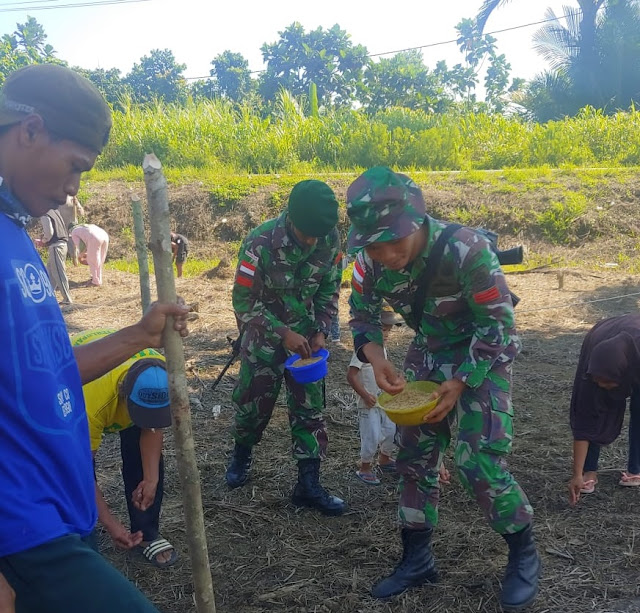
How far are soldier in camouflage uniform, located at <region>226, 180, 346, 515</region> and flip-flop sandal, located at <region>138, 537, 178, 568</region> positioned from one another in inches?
32.9

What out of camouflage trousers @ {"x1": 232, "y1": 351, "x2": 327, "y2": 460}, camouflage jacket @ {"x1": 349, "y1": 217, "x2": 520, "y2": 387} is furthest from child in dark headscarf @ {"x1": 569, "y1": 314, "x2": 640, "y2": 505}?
camouflage trousers @ {"x1": 232, "y1": 351, "x2": 327, "y2": 460}

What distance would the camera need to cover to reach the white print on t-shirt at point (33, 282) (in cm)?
152

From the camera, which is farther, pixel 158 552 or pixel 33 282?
pixel 158 552

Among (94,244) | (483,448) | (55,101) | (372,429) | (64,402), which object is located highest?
(55,101)

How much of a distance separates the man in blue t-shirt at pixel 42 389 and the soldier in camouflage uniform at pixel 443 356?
1206mm

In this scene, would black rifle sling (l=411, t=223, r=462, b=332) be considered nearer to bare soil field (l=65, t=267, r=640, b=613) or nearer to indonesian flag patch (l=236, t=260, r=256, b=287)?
indonesian flag patch (l=236, t=260, r=256, b=287)

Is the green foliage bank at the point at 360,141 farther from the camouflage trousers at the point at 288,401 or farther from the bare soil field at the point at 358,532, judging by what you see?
the camouflage trousers at the point at 288,401

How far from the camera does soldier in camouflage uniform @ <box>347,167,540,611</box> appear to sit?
8.52ft

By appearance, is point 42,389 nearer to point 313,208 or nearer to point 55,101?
point 55,101

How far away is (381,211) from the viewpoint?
2.54 m

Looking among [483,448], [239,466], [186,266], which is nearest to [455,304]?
[483,448]

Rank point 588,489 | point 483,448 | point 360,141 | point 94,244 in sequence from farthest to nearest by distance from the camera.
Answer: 1. point 360,141
2. point 94,244
3. point 588,489
4. point 483,448

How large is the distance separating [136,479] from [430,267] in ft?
5.90

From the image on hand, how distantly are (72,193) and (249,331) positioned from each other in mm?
2204
